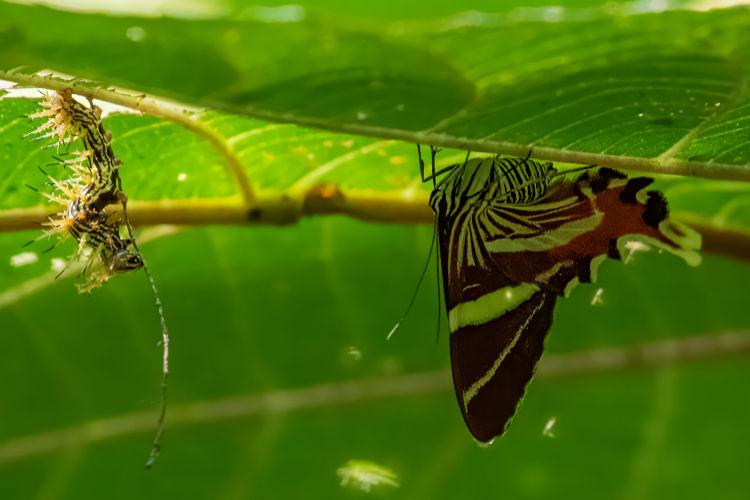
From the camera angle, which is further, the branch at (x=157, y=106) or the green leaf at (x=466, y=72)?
the branch at (x=157, y=106)

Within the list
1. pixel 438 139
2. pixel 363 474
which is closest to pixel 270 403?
pixel 363 474

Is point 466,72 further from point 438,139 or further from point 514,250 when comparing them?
point 514,250

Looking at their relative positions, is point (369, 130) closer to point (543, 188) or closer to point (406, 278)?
point (543, 188)

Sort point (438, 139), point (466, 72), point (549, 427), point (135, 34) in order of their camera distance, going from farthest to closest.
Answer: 1. point (549, 427)
2. point (438, 139)
3. point (466, 72)
4. point (135, 34)

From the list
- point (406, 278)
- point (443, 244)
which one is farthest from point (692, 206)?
point (406, 278)

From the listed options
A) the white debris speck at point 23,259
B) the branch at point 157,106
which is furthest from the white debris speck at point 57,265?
the branch at point 157,106

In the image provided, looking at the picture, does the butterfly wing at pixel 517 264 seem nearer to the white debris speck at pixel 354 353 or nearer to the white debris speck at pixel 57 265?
the white debris speck at pixel 354 353
